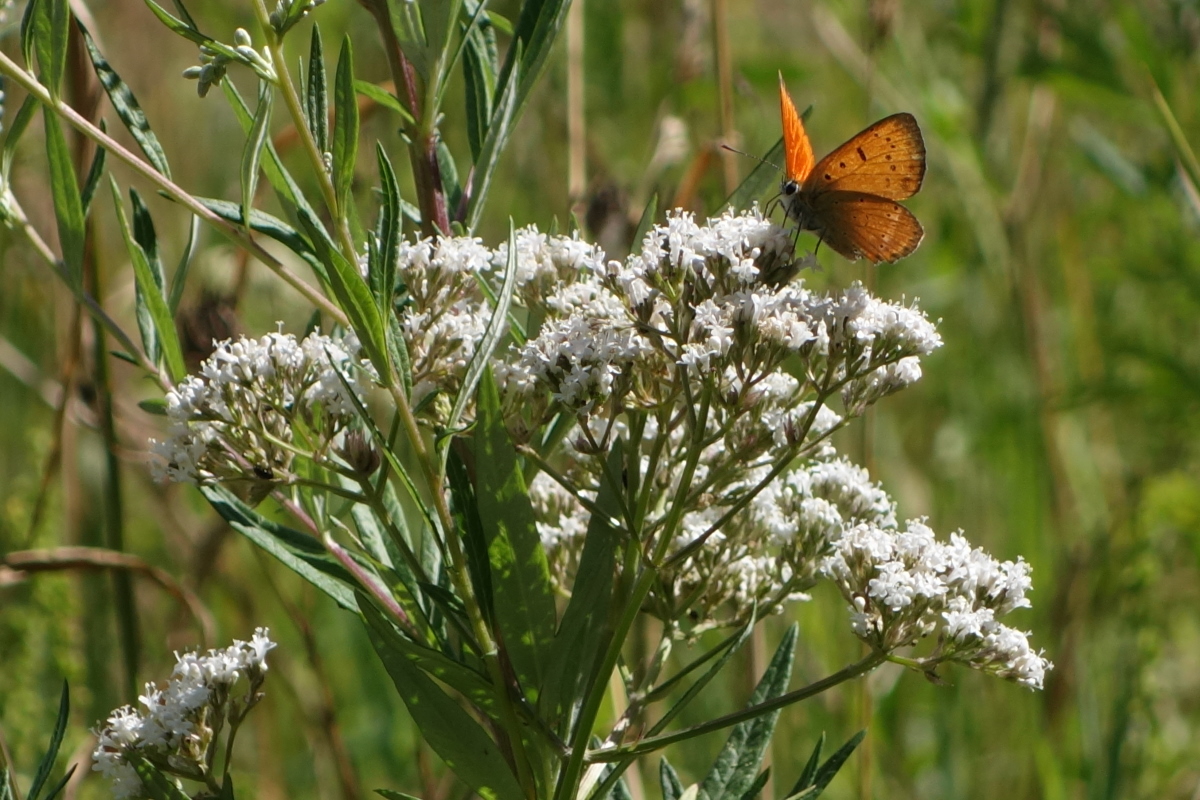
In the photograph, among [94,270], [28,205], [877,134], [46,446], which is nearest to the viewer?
[877,134]

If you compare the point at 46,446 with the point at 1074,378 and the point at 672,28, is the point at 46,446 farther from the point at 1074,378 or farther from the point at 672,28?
the point at 1074,378

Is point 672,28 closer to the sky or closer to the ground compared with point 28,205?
closer to the sky

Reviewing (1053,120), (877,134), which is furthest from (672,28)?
(877,134)

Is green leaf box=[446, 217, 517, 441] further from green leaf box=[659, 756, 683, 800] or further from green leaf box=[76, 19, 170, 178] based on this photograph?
green leaf box=[659, 756, 683, 800]

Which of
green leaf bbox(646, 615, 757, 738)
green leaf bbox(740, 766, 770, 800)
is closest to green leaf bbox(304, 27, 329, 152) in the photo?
green leaf bbox(646, 615, 757, 738)

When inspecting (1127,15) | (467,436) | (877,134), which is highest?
(1127,15)

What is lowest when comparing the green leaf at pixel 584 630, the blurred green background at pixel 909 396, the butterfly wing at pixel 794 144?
the green leaf at pixel 584 630

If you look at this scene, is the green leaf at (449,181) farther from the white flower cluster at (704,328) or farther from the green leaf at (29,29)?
the green leaf at (29,29)

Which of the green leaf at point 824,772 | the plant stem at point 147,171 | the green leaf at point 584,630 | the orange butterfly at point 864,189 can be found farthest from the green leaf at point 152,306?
the green leaf at point 824,772
